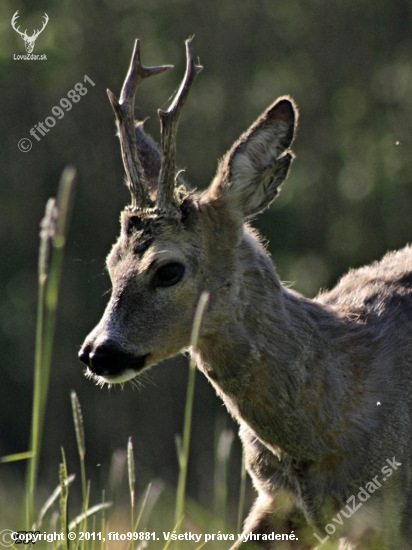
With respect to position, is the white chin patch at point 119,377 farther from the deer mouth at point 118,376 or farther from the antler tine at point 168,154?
the antler tine at point 168,154

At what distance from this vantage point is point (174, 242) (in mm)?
6270

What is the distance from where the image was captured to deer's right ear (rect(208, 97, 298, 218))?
6461mm

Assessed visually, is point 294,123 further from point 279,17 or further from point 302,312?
point 279,17

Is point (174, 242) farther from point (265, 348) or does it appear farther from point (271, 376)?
point (271, 376)

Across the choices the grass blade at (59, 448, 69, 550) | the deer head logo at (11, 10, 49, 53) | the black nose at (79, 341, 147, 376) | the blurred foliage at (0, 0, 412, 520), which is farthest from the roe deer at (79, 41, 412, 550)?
the deer head logo at (11, 10, 49, 53)

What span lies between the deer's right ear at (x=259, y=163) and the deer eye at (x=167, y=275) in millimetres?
643

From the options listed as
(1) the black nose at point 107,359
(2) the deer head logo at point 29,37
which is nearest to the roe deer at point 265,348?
(1) the black nose at point 107,359

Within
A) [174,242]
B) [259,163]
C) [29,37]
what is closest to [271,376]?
[174,242]

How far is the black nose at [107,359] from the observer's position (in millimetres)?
5816

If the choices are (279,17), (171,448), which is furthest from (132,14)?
(171,448)

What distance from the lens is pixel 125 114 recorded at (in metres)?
6.57

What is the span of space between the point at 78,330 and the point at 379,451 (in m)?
19.1

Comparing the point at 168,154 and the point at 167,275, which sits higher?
the point at 168,154

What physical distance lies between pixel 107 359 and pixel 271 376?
0.91 m
